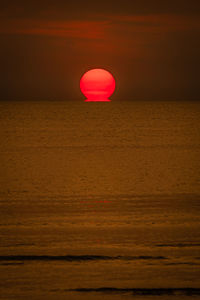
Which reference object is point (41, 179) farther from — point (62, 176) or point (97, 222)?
point (97, 222)

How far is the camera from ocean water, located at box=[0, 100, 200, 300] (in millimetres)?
1861

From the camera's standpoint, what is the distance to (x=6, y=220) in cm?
260

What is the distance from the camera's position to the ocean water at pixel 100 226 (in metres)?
A: 1.86

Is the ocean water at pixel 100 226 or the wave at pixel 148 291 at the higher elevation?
the ocean water at pixel 100 226

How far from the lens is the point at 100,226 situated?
2.48m

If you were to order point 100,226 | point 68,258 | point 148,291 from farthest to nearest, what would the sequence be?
point 100,226 → point 68,258 → point 148,291

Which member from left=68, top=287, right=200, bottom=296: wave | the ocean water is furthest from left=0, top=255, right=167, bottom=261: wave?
left=68, top=287, right=200, bottom=296: wave

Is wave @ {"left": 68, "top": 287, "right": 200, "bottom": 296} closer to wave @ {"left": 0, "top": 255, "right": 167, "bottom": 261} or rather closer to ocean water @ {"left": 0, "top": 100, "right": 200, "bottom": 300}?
ocean water @ {"left": 0, "top": 100, "right": 200, "bottom": 300}

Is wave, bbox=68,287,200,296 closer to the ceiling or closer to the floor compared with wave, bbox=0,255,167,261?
closer to the floor

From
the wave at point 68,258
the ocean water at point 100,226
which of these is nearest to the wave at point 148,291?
the ocean water at point 100,226

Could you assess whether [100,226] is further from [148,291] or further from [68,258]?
[148,291]

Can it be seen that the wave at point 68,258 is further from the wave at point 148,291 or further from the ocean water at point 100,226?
the wave at point 148,291

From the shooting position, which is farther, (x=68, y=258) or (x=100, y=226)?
(x=100, y=226)

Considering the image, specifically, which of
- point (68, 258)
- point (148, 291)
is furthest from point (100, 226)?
point (148, 291)
